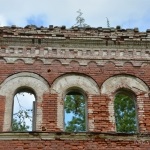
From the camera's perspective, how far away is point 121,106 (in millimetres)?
18516

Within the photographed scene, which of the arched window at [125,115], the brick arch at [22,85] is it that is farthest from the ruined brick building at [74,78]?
the arched window at [125,115]

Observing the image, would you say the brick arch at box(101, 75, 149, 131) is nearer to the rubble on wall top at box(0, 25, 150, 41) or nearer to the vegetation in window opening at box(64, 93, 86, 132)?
the rubble on wall top at box(0, 25, 150, 41)

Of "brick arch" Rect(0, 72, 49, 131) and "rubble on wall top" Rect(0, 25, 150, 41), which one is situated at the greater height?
"rubble on wall top" Rect(0, 25, 150, 41)

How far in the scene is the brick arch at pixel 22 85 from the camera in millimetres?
10898

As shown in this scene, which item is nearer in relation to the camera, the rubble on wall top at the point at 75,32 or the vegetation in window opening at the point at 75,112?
the rubble on wall top at the point at 75,32

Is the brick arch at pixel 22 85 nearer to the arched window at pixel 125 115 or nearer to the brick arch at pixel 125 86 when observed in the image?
the brick arch at pixel 125 86

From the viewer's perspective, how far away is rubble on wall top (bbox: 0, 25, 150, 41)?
12.0 meters

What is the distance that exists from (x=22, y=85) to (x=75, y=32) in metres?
2.50

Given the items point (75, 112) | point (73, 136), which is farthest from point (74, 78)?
point (75, 112)

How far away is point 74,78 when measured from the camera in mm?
11453

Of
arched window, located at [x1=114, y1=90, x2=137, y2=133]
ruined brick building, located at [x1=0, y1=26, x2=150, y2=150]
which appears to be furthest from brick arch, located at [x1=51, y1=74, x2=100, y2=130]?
arched window, located at [x1=114, y1=90, x2=137, y2=133]

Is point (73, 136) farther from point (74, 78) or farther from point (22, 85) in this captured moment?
point (22, 85)

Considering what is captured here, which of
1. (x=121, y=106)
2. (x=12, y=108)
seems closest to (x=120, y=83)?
(x=12, y=108)

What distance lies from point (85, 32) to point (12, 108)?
11.2ft
